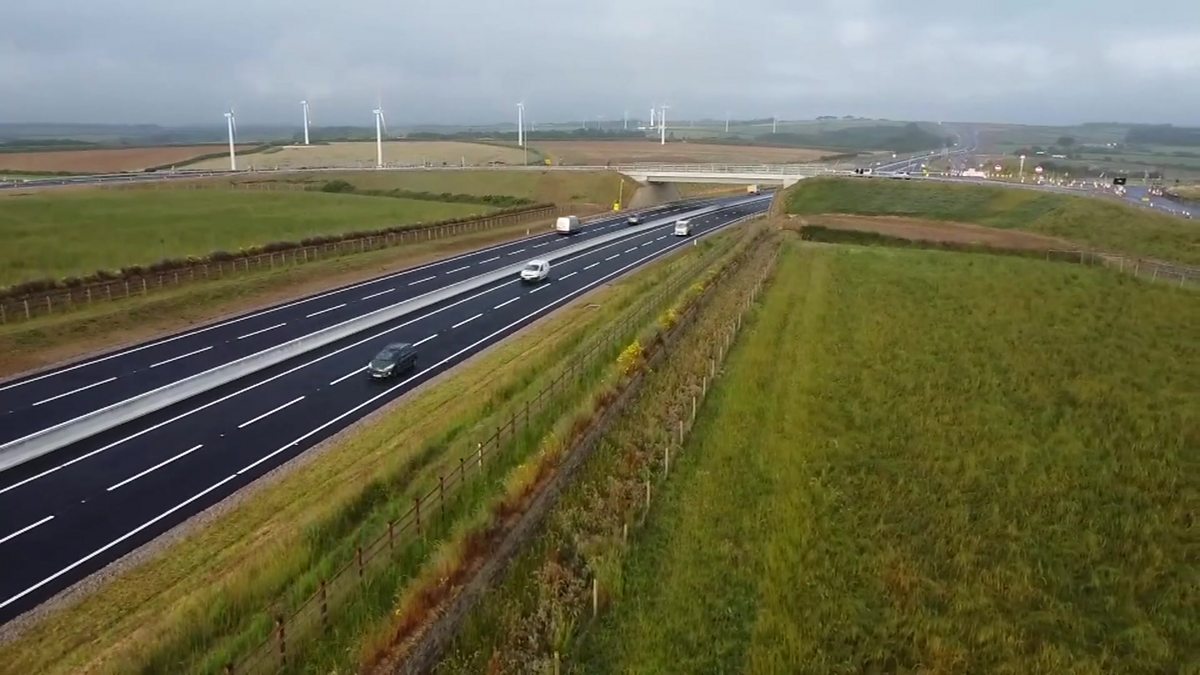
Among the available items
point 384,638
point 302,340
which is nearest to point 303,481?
point 384,638

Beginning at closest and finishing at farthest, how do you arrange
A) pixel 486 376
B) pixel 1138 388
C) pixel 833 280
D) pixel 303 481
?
pixel 303 481 < pixel 1138 388 < pixel 486 376 < pixel 833 280

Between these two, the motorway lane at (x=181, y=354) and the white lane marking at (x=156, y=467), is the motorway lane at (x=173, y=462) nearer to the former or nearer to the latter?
the white lane marking at (x=156, y=467)

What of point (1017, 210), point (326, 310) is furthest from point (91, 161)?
point (1017, 210)

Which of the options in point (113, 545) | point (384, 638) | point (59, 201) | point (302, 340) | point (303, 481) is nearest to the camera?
point (384, 638)

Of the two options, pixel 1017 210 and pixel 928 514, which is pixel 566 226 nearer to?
pixel 1017 210

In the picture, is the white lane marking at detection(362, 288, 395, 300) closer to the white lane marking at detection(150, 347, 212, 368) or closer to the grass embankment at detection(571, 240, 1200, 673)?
the white lane marking at detection(150, 347, 212, 368)

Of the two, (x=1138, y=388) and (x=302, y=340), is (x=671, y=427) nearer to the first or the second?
(x=1138, y=388)
